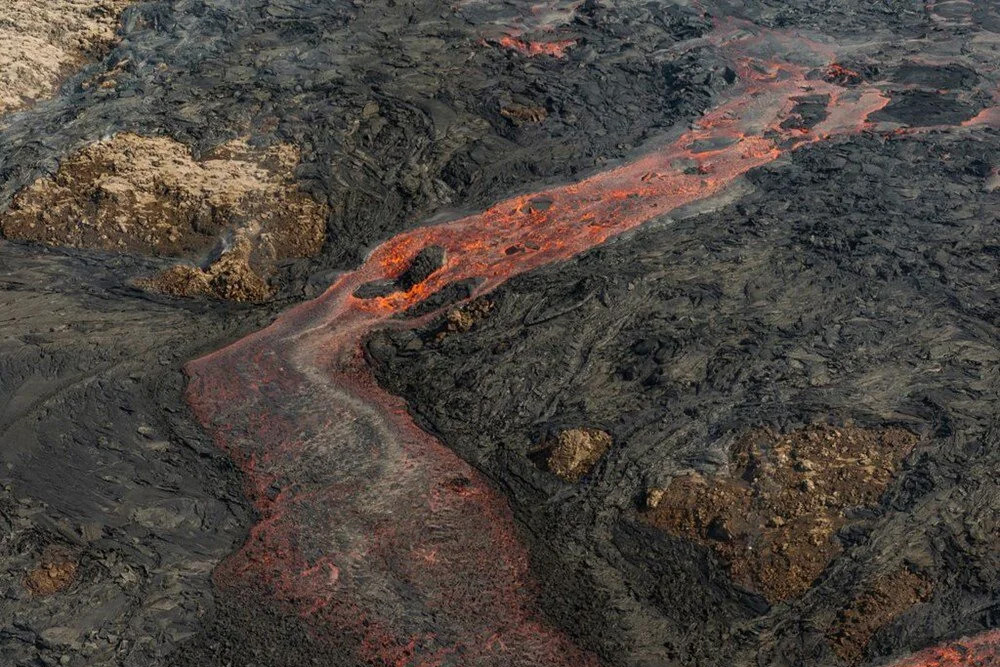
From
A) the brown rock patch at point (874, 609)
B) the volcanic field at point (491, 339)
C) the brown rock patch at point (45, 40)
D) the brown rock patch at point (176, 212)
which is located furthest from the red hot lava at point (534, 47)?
the brown rock patch at point (874, 609)

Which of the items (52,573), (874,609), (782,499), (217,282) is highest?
(217,282)

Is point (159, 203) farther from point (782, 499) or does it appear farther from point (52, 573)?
point (782, 499)

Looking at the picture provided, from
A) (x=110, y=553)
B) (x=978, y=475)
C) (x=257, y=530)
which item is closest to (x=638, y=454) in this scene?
(x=978, y=475)

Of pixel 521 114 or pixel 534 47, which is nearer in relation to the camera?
pixel 521 114

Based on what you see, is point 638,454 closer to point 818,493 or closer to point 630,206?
point 818,493

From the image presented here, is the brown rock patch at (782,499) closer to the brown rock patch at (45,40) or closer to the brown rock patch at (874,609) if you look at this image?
the brown rock patch at (874,609)

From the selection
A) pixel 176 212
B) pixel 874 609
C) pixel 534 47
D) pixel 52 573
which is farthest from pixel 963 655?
pixel 534 47

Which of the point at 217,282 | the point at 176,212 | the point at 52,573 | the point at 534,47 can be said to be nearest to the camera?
the point at 52,573
